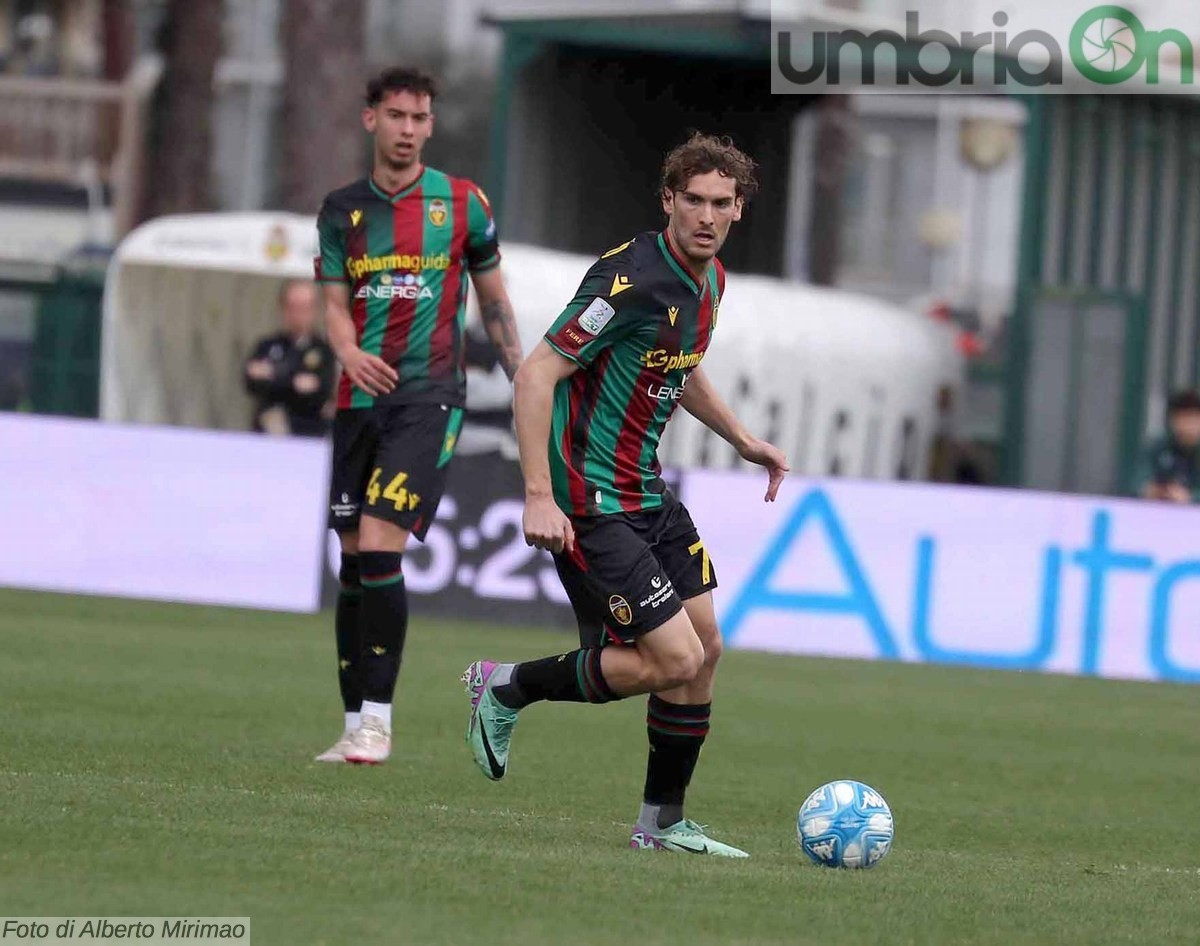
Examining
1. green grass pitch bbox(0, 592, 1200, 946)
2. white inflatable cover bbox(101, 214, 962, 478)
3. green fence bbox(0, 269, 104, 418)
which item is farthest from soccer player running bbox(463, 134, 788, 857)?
green fence bbox(0, 269, 104, 418)

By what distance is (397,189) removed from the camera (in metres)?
8.54

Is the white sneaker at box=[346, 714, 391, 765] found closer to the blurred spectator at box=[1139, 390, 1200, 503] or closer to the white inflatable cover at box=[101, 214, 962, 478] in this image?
the blurred spectator at box=[1139, 390, 1200, 503]

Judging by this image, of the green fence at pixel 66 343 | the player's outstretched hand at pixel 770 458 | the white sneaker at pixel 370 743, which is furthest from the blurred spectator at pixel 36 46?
the player's outstretched hand at pixel 770 458

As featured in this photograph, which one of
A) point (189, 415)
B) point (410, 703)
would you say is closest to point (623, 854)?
point (410, 703)

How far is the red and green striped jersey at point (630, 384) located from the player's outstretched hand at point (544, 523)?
0.36m

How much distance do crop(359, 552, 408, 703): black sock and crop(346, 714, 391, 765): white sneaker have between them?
94mm

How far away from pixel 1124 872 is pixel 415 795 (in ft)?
7.32

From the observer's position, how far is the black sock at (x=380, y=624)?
8.30 metres

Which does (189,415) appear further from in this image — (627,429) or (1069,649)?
(627,429)

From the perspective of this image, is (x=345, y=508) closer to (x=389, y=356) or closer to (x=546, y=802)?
(x=389, y=356)

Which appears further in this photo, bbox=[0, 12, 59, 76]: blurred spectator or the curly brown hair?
bbox=[0, 12, 59, 76]: blurred spectator

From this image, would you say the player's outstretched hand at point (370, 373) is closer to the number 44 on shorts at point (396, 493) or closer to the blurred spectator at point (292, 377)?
the number 44 on shorts at point (396, 493)

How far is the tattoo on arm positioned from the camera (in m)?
8.50

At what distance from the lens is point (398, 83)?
831 centimetres
